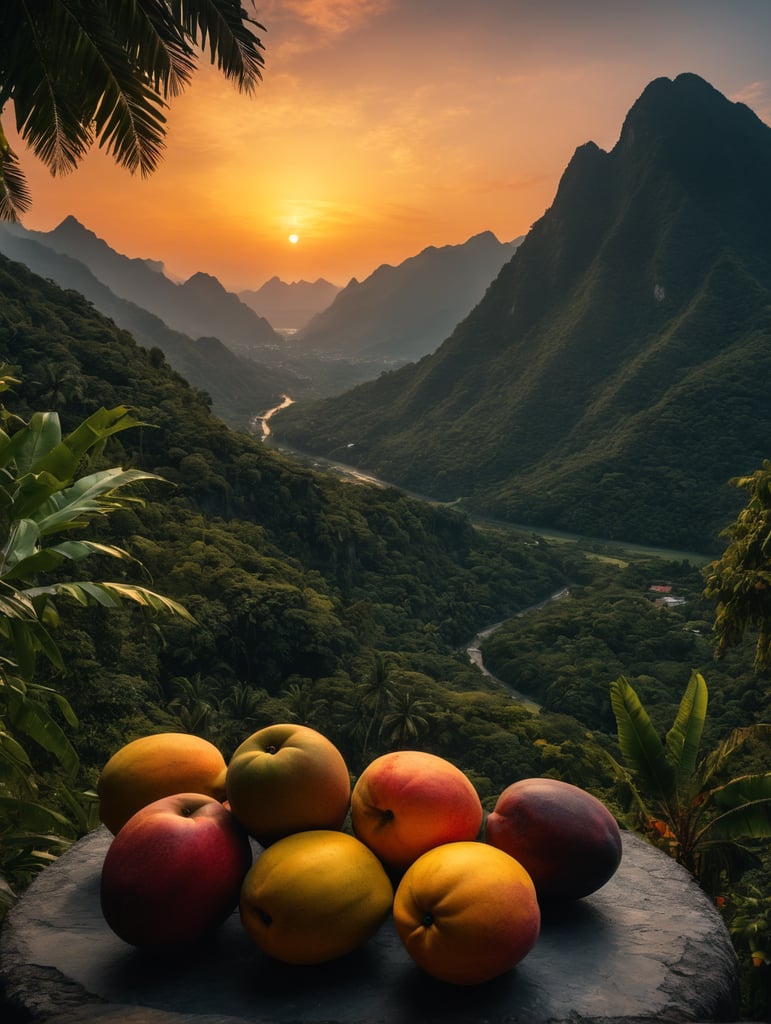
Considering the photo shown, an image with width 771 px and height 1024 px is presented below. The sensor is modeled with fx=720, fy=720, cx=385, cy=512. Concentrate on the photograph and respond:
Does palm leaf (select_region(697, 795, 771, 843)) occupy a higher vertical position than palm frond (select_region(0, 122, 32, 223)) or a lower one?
lower

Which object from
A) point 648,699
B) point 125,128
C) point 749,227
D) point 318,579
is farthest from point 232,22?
point 749,227

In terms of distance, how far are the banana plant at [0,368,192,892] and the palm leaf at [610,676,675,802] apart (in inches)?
109

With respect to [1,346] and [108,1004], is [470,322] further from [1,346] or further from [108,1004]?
[108,1004]

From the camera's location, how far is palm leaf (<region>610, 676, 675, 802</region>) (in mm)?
4230

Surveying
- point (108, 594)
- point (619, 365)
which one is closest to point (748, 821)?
point (108, 594)

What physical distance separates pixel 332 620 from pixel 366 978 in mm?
47996

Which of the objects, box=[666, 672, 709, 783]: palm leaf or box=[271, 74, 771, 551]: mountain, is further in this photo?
box=[271, 74, 771, 551]: mountain

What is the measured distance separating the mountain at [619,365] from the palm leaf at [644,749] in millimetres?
95552

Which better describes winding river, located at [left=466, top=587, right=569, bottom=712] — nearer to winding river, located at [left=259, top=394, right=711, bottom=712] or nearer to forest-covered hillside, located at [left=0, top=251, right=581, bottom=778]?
winding river, located at [left=259, top=394, right=711, bottom=712]

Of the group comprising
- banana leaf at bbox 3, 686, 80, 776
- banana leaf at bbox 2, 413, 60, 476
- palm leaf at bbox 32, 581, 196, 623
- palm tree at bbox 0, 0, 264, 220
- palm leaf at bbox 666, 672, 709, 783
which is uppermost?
palm tree at bbox 0, 0, 264, 220

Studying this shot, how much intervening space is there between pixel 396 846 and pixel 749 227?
184m

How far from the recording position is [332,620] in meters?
49.5

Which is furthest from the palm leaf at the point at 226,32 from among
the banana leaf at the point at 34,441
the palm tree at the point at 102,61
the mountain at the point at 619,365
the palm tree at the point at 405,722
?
the mountain at the point at 619,365

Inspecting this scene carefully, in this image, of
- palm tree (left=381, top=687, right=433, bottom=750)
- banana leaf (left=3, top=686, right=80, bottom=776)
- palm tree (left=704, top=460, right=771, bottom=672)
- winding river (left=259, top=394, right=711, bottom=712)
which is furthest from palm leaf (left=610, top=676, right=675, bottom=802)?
winding river (left=259, top=394, right=711, bottom=712)
